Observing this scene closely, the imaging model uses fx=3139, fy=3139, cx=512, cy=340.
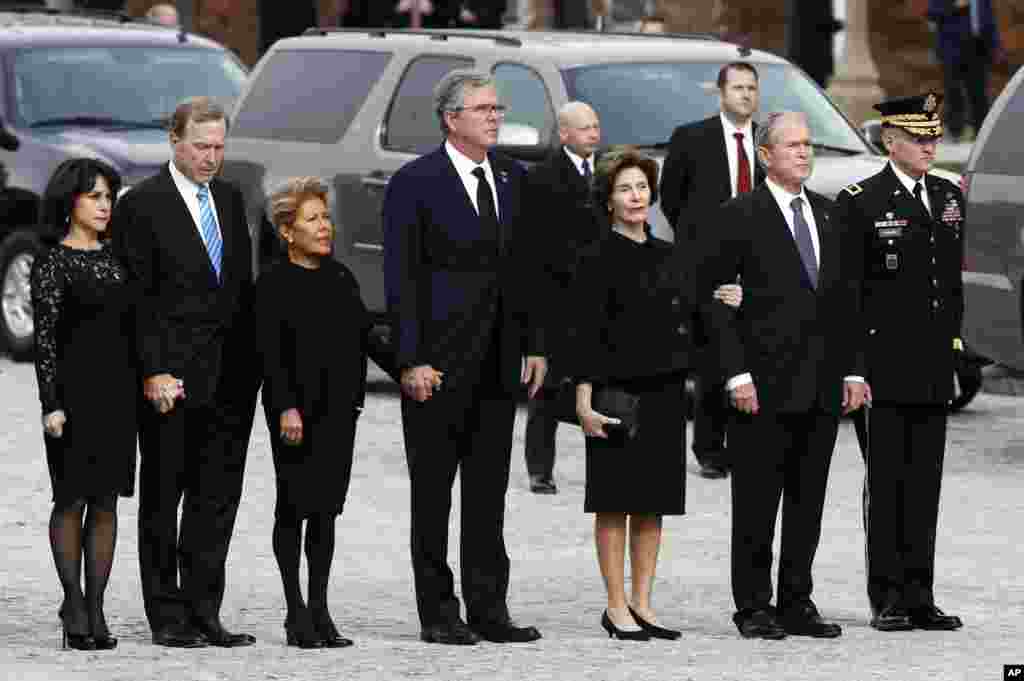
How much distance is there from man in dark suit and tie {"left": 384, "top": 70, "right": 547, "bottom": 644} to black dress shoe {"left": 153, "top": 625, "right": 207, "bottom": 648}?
2.37ft

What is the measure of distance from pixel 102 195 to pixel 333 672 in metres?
1.66

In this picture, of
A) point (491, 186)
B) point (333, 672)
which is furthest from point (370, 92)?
point (333, 672)

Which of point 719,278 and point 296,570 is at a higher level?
point 719,278

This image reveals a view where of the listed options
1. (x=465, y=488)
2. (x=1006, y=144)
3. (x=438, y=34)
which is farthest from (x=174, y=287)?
(x=438, y=34)

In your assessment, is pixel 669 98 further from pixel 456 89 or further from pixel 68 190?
pixel 68 190

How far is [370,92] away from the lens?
55.7 ft

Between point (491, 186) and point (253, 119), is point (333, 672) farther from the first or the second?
point (253, 119)

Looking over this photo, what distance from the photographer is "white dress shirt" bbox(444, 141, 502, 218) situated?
9.96 metres

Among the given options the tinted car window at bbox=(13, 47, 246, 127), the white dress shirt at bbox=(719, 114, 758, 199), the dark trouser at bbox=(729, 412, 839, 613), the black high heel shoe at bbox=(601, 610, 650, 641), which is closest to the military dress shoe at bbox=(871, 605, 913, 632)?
the dark trouser at bbox=(729, 412, 839, 613)

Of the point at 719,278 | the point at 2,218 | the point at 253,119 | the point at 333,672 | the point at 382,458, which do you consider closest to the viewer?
the point at 333,672

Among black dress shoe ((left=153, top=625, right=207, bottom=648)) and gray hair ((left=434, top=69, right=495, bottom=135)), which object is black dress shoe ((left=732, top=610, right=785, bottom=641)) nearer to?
black dress shoe ((left=153, top=625, right=207, bottom=648))

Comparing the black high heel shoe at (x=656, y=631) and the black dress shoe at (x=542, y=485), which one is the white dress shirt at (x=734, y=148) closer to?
the black dress shoe at (x=542, y=485)

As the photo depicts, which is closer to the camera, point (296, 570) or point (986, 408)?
point (296, 570)

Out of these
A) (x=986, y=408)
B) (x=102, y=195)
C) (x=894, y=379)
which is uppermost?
(x=102, y=195)
